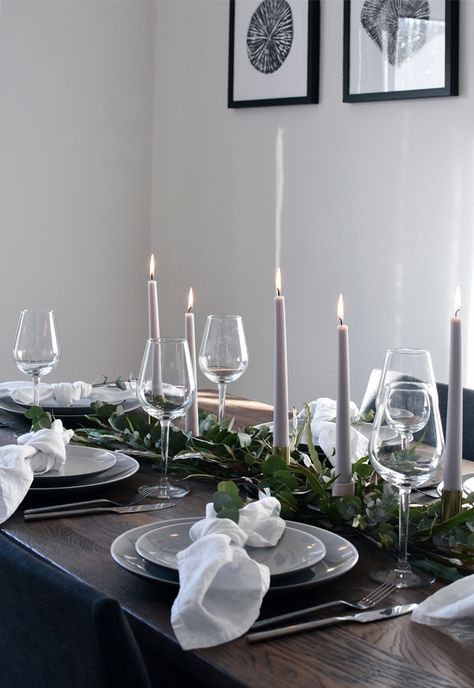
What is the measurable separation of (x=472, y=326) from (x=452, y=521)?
190 centimetres

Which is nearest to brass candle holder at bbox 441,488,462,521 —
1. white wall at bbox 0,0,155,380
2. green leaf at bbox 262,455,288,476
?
green leaf at bbox 262,455,288,476

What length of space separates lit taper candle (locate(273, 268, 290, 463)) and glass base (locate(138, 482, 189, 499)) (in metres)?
0.17

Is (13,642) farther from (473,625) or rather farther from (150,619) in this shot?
(473,625)

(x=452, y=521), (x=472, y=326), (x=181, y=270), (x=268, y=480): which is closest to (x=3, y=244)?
(x=181, y=270)

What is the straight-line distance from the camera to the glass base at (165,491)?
4.73ft

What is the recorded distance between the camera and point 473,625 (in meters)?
0.95

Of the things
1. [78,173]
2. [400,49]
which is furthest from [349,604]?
[78,173]

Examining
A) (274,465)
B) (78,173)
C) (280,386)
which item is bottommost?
(274,465)

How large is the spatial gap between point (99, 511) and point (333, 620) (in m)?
0.50

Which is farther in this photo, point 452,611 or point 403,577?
point 403,577

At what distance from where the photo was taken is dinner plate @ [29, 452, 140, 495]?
4.66 ft

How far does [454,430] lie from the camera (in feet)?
3.78

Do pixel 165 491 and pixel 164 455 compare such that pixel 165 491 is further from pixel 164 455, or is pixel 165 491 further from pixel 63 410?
pixel 63 410

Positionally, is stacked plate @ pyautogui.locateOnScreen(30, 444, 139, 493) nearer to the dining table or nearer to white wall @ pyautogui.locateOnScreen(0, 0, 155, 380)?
the dining table
